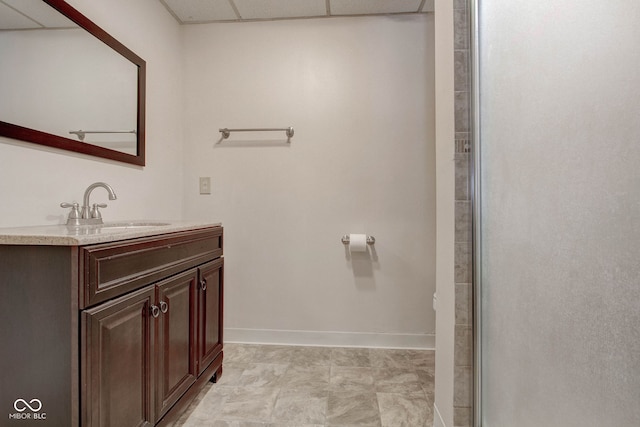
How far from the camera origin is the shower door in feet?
1.76

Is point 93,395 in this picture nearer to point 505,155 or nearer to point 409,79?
point 505,155

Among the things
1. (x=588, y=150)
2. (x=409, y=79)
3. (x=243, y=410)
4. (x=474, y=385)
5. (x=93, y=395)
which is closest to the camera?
(x=588, y=150)

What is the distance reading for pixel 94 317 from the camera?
83 cm

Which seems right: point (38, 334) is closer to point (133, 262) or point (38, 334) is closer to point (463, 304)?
point (133, 262)

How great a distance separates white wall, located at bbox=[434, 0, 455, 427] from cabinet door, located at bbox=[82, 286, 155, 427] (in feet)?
3.52

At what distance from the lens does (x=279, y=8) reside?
79.7 inches

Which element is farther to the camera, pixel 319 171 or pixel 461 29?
pixel 319 171

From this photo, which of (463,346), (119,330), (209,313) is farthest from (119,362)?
(463,346)

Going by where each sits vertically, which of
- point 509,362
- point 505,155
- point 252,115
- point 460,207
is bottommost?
point 509,362

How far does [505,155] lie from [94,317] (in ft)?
4.10

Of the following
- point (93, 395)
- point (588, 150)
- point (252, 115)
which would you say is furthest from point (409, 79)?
point (93, 395)

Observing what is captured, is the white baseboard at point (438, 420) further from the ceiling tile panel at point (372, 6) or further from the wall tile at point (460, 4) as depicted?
the ceiling tile panel at point (372, 6)

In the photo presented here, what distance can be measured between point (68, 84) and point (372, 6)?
5.81ft

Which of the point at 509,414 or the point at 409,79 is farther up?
the point at 409,79
